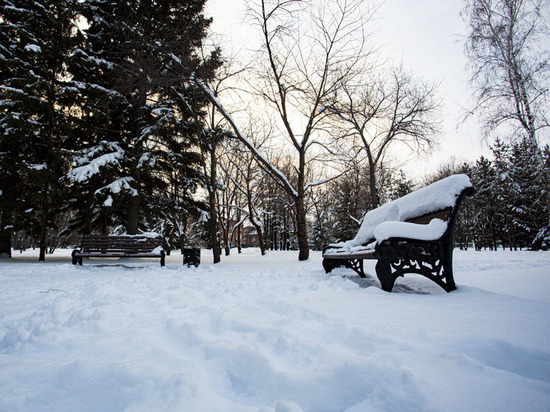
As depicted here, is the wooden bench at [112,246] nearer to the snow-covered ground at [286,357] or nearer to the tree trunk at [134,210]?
the tree trunk at [134,210]

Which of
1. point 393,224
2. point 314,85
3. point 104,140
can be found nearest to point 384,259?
point 393,224

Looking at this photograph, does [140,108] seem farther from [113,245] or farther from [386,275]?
[386,275]

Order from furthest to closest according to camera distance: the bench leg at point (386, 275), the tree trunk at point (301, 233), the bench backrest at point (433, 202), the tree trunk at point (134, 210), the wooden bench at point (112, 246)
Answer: the tree trunk at point (134, 210) → the tree trunk at point (301, 233) → the wooden bench at point (112, 246) → the bench leg at point (386, 275) → the bench backrest at point (433, 202)

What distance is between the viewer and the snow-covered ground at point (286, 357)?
111 cm

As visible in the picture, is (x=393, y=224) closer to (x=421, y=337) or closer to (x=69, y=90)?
(x=421, y=337)

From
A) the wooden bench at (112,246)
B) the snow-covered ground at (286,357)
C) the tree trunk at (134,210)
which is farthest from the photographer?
the tree trunk at (134,210)

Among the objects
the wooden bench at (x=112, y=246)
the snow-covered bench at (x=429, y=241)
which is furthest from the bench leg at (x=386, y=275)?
the wooden bench at (x=112, y=246)

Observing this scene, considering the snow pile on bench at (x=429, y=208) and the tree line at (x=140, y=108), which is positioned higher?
the tree line at (x=140, y=108)

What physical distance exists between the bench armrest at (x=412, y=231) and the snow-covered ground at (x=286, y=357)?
73cm

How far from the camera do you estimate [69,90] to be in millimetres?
11297

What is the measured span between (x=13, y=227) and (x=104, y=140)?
15.8 feet

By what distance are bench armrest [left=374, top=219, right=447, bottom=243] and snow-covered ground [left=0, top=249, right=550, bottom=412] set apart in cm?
73

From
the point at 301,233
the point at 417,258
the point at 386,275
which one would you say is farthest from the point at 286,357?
the point at 301,233

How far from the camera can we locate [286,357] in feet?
A: 4.88
